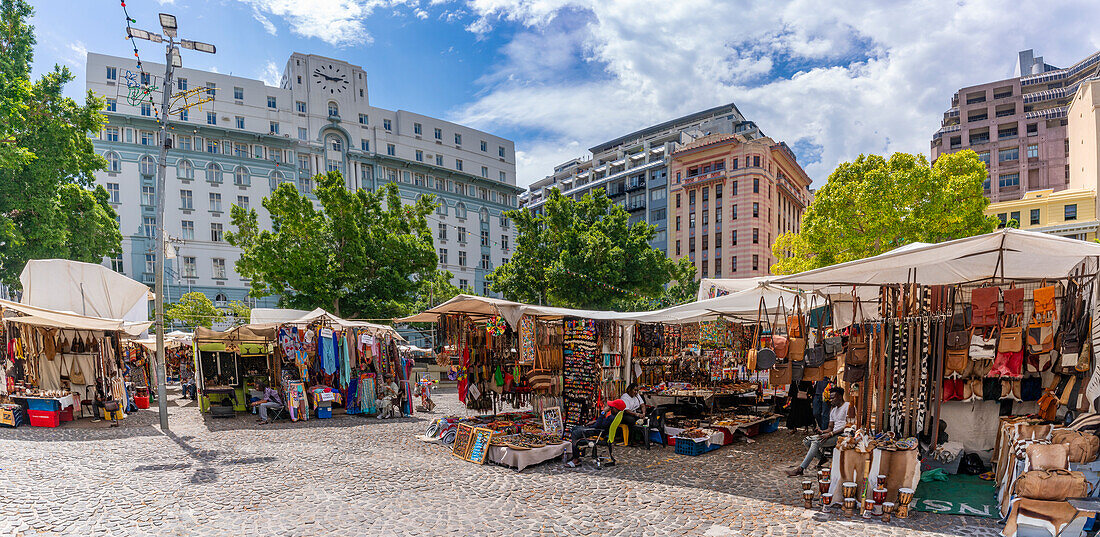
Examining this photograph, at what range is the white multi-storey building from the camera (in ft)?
131

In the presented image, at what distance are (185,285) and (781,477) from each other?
44.6m

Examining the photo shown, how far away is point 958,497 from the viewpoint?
613 centimetres

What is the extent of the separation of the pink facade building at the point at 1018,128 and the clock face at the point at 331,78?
54897mm

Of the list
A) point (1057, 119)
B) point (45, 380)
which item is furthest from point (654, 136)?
point (45, 380)

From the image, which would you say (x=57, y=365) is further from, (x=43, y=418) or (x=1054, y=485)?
(x=1054, y=485)

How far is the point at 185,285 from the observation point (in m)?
40.0

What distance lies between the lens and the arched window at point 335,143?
1815 inches

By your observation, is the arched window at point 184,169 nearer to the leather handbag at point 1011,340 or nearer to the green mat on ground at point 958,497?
the green mat on ground at point 958,497

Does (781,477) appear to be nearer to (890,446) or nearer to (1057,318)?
(890,446)

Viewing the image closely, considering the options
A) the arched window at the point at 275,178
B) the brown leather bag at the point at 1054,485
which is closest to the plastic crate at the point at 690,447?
the brown leather bag at the point at 1054,485

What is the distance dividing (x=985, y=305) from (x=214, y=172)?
158 ft

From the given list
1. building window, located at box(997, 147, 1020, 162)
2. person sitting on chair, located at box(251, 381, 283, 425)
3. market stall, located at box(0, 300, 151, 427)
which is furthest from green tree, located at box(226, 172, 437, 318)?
building window, located at box(997, 147, 1020, 162)

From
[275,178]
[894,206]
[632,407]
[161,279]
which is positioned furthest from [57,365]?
[275,178]

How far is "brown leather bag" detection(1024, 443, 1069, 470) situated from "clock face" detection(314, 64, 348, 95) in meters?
50.6
